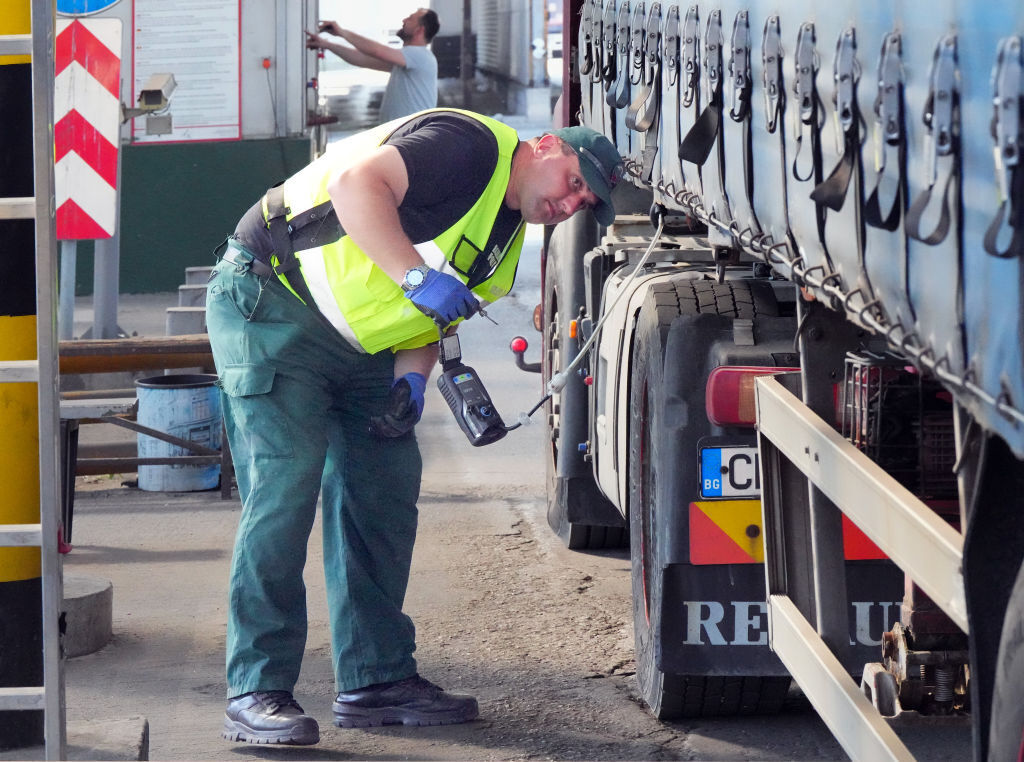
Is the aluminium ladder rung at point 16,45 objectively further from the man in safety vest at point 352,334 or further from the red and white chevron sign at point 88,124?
the red and white chevron sign at point 88,124

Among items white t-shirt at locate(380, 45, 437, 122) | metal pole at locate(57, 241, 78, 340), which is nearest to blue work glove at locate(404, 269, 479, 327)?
metal pole at locate(57, 241, 78, 340)

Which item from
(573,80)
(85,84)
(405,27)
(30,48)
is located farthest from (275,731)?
(405,27)

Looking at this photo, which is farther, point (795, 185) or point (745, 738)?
point (745, 738)

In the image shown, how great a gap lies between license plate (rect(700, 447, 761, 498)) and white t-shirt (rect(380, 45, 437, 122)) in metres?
8.23

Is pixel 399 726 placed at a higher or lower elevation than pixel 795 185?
lower

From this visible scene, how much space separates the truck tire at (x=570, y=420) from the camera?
18.7 feet

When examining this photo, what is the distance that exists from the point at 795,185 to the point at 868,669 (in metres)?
0.98

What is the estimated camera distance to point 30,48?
2.87 m

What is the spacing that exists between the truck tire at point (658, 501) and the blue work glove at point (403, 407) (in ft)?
2.01

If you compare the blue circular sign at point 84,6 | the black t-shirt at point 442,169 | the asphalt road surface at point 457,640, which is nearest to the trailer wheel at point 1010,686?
the asphalt road surface at point 457,640

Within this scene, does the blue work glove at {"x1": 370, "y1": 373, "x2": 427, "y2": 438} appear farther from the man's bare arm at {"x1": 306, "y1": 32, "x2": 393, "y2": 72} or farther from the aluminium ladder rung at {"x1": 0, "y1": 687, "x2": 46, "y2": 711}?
the man's bare arm at {"x1": 306, "y1": 32, "x2": 393, "y2": 72}

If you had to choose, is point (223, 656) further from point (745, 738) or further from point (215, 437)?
point (215, 437)

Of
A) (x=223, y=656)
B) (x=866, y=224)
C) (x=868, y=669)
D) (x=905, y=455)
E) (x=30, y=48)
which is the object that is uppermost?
(x=30, y=48)

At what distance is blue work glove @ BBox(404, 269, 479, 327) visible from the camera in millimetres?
3756
